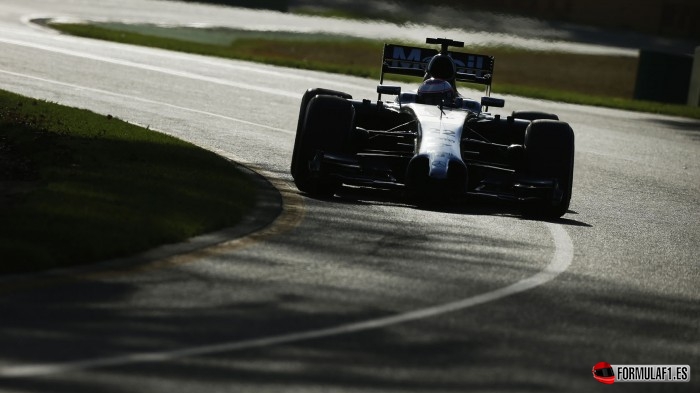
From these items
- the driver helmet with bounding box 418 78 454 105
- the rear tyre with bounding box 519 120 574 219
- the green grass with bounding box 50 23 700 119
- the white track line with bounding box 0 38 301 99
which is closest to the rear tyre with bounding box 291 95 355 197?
the driver helmet with bounding box 418 78 454 105

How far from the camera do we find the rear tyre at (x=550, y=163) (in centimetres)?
A: 1413

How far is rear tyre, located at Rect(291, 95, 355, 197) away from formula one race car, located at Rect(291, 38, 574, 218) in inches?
0.4

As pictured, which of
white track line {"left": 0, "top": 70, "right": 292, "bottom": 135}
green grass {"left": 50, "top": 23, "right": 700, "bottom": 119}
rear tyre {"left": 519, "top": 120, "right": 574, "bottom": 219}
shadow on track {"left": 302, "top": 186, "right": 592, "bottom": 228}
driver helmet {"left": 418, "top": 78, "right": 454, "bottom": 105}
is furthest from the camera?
green grass {"left": 50, "top": 23, "right": 700, "bottom": 119}

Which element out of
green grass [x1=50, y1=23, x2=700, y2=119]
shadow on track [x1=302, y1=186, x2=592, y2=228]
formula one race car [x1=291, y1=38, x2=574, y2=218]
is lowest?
green grass [x1=50, y1=23, x2=700, y2=119]

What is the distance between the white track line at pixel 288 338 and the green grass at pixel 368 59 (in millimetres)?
23062

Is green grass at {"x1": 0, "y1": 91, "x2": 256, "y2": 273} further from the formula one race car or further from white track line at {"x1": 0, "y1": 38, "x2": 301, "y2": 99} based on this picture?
white track line at {"x1": 0, "y1": 38, "x2": 301, "y2": 99}

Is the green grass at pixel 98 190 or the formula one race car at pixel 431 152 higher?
the formula one race car at pixel 431 152

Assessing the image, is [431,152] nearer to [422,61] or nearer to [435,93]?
[435,93]

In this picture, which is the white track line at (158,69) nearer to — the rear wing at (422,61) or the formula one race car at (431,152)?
the rear wing at (422,61)

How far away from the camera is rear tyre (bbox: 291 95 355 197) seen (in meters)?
14.2

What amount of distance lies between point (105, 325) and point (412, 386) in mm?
1959

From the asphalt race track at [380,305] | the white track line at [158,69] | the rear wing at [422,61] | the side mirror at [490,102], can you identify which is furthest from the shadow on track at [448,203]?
the white track line at [158,69]

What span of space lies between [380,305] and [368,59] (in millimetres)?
31021

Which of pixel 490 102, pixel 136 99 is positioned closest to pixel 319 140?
pixel 490 102
